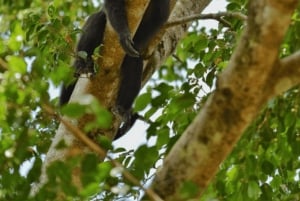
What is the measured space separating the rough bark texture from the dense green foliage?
10 cm

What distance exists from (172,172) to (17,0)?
297 cm

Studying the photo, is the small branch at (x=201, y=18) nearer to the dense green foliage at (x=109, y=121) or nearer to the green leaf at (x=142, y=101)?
the dense green foliage at (x=109, y=121)

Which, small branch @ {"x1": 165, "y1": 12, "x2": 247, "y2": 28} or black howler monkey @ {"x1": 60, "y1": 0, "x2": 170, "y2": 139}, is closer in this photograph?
small branch @ {"x1": 165, "y1": 12, "x2": 247, "y2": 28}

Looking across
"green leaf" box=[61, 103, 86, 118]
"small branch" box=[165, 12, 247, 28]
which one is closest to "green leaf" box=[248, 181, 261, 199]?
"small branch" box=[165, 12, 247, 28]

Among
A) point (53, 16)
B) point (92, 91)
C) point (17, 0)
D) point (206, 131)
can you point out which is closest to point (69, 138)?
point (92, 91)

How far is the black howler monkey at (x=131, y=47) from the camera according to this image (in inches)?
156

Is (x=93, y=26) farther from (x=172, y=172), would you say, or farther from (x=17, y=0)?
(x=172, y=172)

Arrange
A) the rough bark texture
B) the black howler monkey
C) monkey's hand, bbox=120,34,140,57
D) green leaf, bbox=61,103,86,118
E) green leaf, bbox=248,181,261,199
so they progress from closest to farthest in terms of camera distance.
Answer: green leaf, bbox=61,103,86,118 < the rough bark texture < green leaf, bbox=248,181,261,199 < monkey's hand, bbox=120,34,140,57 < the black howler monkey

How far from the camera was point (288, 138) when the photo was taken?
309 centimetres

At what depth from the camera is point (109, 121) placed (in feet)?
5.71

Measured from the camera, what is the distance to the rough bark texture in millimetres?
1931

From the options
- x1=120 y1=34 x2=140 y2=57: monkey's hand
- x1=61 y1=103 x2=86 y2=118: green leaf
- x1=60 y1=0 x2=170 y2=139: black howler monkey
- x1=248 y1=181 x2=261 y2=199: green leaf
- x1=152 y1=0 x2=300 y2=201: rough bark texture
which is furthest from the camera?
x1=60 y1=0 x2=170 y2=139: black howler monkey

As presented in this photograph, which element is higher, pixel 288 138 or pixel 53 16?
pixel 53 16

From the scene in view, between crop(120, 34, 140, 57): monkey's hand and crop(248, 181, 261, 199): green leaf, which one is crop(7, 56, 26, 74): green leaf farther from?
crop(120, 34, 140, 57): monkey's hand
